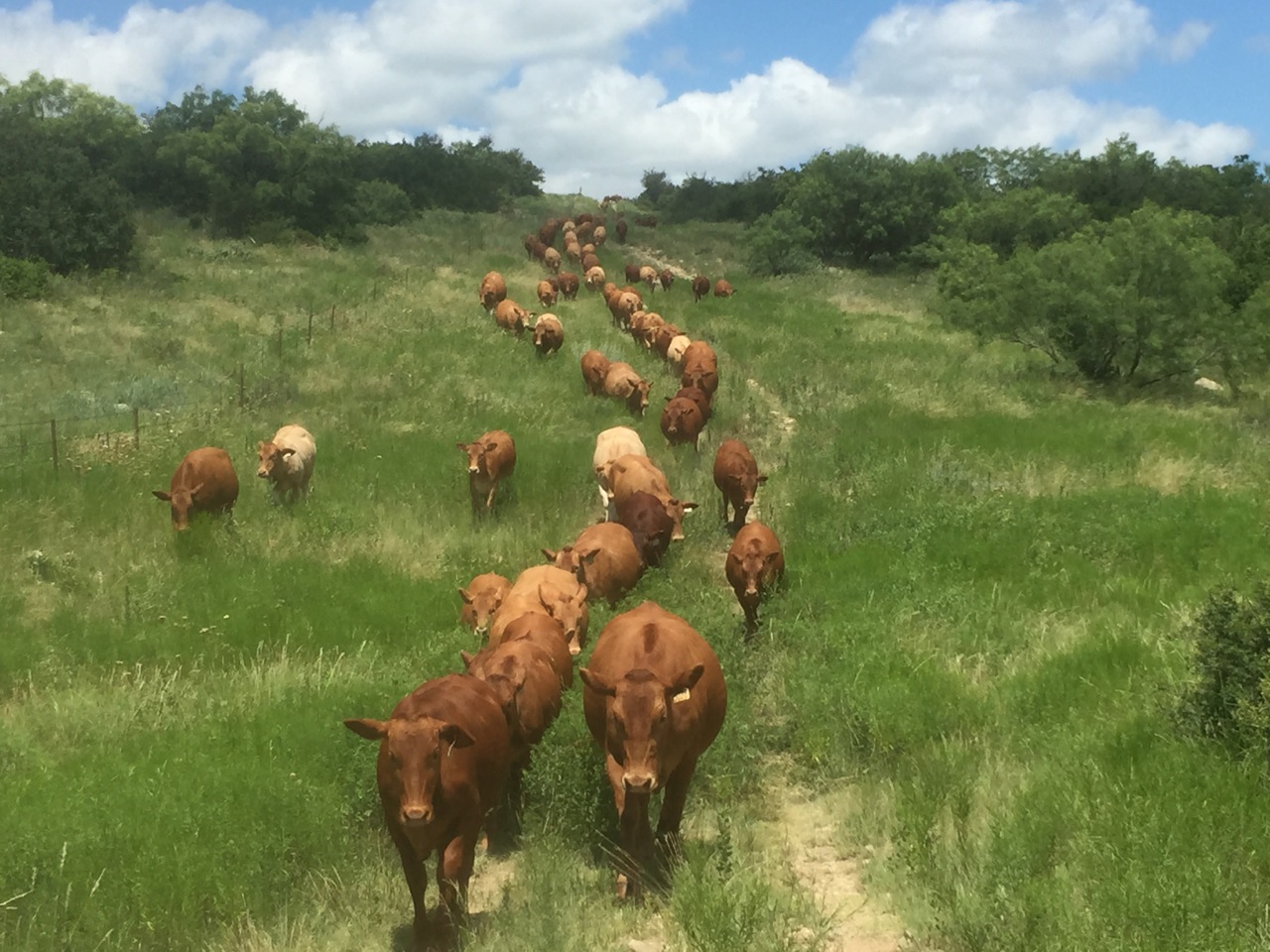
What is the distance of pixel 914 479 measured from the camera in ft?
44.8

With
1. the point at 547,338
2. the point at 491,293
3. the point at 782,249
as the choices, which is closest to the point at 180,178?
the point at 491,293

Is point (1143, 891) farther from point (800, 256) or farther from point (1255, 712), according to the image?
point (800, 256)

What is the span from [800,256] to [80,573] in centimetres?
3988

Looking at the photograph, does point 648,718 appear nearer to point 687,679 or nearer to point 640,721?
point 640,721

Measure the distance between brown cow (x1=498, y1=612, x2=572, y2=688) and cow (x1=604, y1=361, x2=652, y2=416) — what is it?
1101 cm

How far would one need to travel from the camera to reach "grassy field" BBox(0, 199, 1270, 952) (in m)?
5.14

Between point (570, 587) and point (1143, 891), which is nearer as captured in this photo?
point (1143, 891)

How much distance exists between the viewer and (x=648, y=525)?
11555mm

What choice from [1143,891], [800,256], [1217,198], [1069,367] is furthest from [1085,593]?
[1217,198]

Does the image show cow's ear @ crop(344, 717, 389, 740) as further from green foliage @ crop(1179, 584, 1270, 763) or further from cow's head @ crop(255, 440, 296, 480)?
cow's head @ crop(255, 440, 296, 480)

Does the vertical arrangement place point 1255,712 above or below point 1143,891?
above

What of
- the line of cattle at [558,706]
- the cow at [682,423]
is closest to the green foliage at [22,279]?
the cow at [682,423]

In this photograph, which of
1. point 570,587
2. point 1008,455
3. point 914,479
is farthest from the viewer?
point 1008,455

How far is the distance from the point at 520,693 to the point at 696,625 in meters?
2.74
